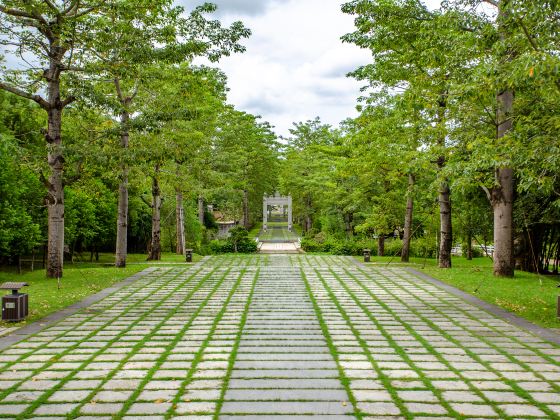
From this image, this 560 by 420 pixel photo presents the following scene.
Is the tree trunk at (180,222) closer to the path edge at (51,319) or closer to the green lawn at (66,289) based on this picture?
the green lawn at (66,289)

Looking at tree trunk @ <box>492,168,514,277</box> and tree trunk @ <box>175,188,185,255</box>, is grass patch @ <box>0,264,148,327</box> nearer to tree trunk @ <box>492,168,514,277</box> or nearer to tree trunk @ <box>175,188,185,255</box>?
tree trunk @ <box>175,188,185,255</box>

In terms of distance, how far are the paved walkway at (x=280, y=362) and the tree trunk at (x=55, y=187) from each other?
3877 millimetres

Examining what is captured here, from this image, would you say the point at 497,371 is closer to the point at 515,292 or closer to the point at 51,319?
the point at 515,292

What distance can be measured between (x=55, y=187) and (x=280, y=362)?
9.53 m

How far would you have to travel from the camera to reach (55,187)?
12977 mm

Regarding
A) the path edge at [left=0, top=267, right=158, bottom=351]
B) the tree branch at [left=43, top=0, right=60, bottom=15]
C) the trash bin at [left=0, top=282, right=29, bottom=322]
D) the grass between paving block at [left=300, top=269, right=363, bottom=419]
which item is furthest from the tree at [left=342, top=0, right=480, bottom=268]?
the trash bin at [left=0, top=282, right=29, bottom=322]

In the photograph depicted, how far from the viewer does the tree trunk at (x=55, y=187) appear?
12.7 meters

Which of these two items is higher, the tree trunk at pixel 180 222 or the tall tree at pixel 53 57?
the tall tree at pixel 53 57

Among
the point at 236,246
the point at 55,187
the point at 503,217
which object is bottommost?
the point at 236,246

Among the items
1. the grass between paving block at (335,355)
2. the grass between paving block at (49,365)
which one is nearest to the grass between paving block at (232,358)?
the grass between paving block at (335,355)

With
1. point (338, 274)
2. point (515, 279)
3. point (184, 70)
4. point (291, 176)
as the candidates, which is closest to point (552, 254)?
point (515, 279)

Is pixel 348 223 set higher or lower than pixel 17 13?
lower

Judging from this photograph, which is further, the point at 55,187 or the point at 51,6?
the point at 55,187

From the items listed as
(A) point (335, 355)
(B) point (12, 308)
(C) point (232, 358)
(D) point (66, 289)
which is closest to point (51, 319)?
(B) point (12, 308)
